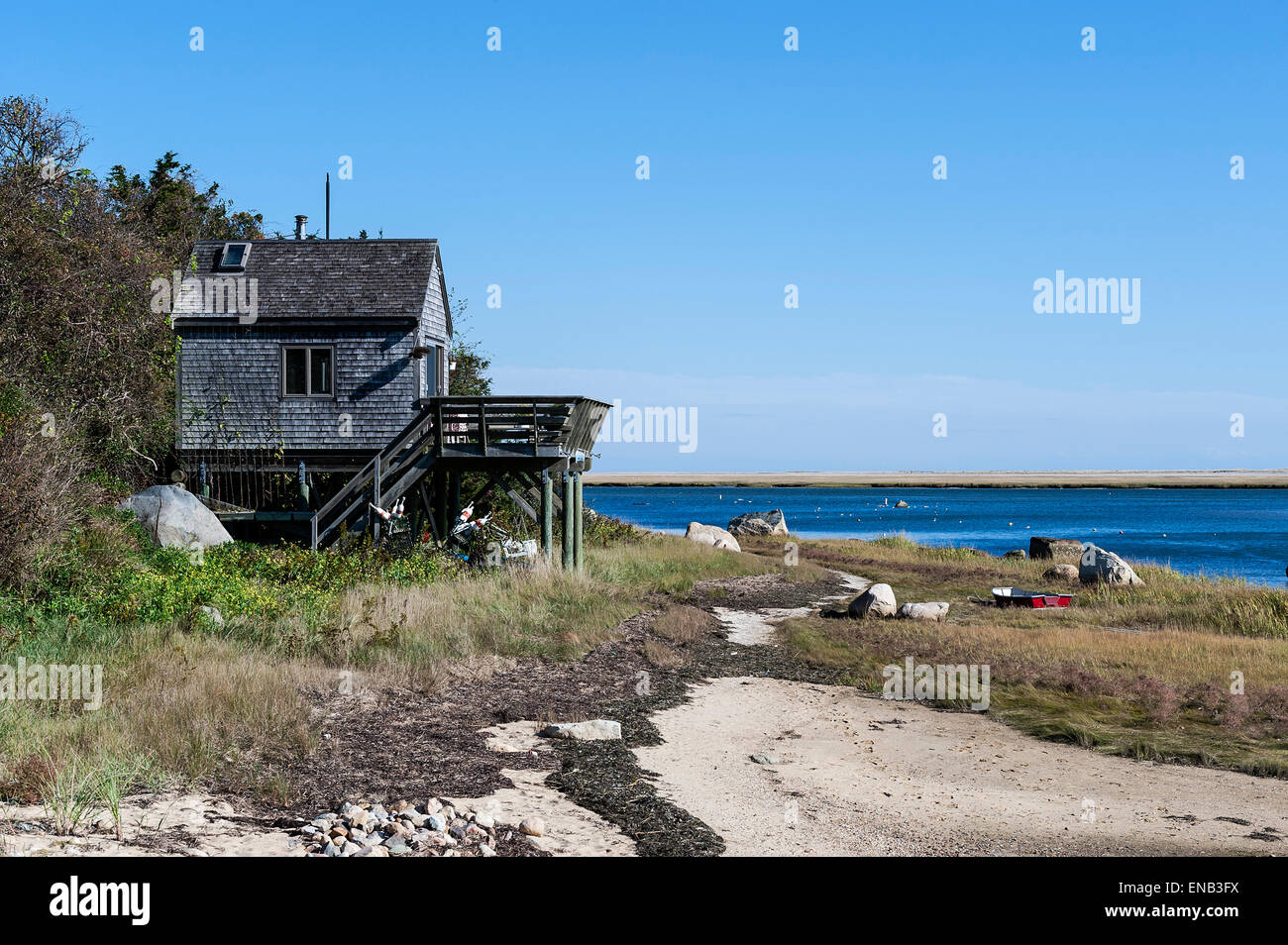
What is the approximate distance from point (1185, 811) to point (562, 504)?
17932mm

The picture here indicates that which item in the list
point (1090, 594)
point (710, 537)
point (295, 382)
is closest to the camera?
point (295, 382)

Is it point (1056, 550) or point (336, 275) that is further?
point (1056, 550)

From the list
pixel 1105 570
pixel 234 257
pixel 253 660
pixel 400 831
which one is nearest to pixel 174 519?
pixel 234 257

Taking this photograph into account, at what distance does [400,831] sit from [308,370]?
21393 mm

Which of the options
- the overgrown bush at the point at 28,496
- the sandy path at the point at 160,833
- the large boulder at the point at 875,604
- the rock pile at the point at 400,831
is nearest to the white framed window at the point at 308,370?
the overgrown bush at the point at 28,496

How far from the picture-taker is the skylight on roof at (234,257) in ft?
92.2

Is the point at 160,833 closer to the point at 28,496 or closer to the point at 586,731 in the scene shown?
the point at 586,731

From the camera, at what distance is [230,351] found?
27344 mm

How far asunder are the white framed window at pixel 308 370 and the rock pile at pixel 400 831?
2040 centimetres

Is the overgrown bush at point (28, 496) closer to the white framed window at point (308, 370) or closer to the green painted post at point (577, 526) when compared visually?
the white framed window at point (308, 370)

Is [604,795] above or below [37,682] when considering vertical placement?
below

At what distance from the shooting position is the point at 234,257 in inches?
1114
